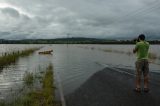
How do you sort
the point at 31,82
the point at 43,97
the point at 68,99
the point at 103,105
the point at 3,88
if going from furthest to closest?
the point at 31,82 → the point at 3,88 → the point at 43,97 → the point at 68,99 → the point at 103,105

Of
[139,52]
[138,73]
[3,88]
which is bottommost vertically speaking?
[3,88]

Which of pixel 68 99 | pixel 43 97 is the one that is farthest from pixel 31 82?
pixel 68 99

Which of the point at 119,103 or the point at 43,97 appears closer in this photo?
the point at 119,103

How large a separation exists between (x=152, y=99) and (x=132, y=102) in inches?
35.3

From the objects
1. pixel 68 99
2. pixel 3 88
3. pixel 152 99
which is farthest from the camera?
pixel 3 88

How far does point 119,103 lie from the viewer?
9344 millimetres

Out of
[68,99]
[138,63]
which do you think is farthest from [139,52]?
[68,99]

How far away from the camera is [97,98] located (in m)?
10.4

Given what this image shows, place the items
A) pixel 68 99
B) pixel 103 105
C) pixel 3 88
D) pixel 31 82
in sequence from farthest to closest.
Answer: pixel 31 82 → pixel 3 88 → pixel 68 99 → pixel 103 105

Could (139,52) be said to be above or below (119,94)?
above

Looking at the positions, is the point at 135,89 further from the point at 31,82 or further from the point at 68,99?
the point at 31,82

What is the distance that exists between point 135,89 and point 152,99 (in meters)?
1.97

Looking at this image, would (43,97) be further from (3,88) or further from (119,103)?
(3,88)

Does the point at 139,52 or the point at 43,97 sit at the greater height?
the point at 139,52
